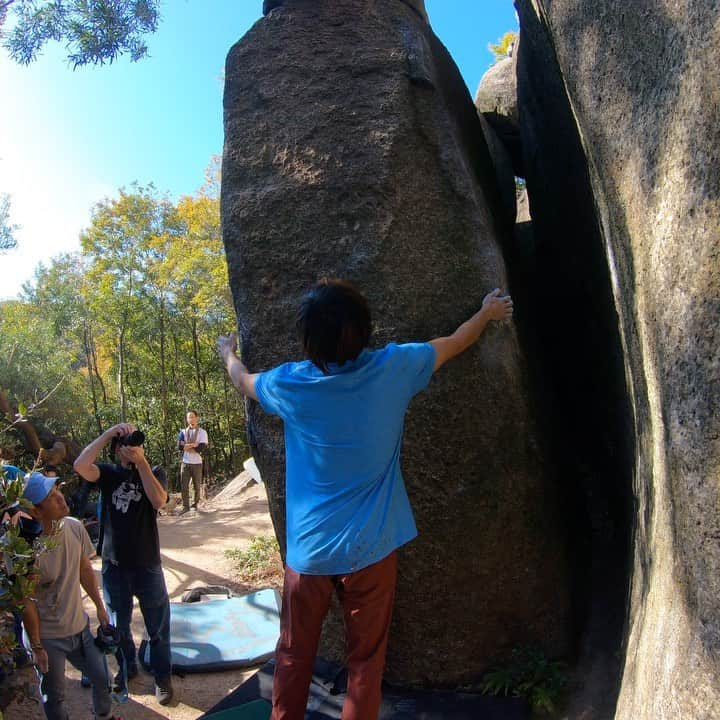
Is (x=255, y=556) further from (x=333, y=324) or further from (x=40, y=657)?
(x=333, y=324)

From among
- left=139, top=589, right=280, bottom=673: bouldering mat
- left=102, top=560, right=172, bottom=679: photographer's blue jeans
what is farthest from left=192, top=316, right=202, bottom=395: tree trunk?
left=102, top=560, right=172, bottom=679: photographer's blue jeans

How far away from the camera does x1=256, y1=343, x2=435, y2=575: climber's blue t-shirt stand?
7.12 ft

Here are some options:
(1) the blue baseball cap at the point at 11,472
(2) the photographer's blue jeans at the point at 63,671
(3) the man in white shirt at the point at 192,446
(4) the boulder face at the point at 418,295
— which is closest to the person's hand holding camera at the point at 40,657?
(2) the photographer's blue jeans at the point at 63,671

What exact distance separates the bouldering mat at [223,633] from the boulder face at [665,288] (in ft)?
9.84

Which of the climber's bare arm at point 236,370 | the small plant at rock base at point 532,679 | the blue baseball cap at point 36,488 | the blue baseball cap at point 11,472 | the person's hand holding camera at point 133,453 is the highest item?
the climber's bare arm at point 236,370

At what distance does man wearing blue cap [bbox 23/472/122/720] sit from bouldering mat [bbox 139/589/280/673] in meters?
1.11

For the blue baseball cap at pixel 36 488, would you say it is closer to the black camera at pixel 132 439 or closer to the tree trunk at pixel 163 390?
the black camera at pixel 132 439

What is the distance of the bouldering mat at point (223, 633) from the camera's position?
15.4 feet

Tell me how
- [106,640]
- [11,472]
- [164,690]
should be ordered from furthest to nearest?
[164,690] < [106,640] < [11,472]

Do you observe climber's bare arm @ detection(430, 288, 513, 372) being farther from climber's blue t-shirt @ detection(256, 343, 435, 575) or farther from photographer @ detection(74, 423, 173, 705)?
photographer @ detection(74, 423, 173, 705)

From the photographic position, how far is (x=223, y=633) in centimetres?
517

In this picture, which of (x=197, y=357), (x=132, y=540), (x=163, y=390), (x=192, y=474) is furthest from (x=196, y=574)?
(x=197, y=357)

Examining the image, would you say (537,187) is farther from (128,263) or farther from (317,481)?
(128,263)

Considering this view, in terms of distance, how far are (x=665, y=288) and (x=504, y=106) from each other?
4844mm
